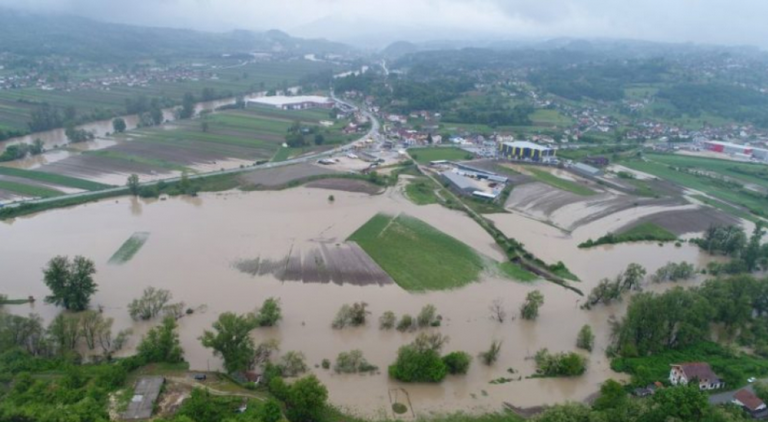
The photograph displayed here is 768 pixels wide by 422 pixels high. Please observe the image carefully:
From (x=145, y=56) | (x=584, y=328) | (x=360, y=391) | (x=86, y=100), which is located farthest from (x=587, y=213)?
(x=145, y=56)

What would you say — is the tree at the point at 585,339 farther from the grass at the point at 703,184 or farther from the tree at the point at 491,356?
the grass at the point at 703,184

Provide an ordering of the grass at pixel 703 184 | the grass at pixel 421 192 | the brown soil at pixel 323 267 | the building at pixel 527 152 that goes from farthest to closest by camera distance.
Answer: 1. the building at pixel 527 152
2. the grass at pixel 703 184
3. the grass at pixel 421 192
4. the brown soil at pixel 323 267

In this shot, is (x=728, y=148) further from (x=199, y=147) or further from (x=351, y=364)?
(x=199, y=147)

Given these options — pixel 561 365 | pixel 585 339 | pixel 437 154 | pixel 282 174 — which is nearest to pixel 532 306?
pixel 585 339

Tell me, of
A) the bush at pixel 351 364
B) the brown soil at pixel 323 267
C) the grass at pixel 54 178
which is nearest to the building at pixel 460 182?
the brown soil at pixel 323 267

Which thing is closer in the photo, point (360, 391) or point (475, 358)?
point (360, 391)

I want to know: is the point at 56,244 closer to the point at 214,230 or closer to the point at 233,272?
the point at 214,230
